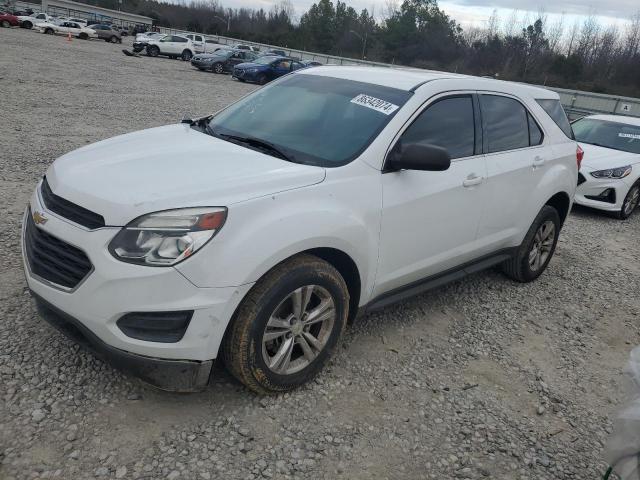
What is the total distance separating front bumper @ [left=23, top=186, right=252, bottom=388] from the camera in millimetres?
2498

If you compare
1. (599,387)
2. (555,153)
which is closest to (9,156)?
(555,153)

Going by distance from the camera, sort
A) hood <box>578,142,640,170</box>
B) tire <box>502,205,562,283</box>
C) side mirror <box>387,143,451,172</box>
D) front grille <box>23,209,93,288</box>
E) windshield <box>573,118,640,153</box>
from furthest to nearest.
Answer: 1. windshield <box>573,118,640,153</box>
2. hood <box>578,142,640,170</box>
3. tire <box>502,205,562,283</box>
4. side mirror <box>387,143,451,172</box>
5. front grille <box>23,209,93,288</box>

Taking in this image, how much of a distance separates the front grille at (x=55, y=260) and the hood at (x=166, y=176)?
23 centimetres

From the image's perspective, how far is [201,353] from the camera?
263cm

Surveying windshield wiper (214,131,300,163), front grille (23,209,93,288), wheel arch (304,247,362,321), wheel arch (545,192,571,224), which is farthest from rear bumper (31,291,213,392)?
wheel arch (545,192,571,224)

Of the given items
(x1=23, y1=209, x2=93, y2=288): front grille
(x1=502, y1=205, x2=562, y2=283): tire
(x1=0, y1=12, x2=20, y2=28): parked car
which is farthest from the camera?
(x1=0, y1=12, x2=20, y2=28): parked car

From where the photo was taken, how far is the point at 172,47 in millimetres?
37062

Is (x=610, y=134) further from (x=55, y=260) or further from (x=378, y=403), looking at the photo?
(x=55, y=260)

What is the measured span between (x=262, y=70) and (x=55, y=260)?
26.0m

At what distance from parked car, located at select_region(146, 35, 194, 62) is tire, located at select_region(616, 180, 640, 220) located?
3424 cm

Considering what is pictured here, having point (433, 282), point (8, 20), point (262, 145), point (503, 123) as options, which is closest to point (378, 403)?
point (433, 282)

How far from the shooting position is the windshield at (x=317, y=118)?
337 centimetres

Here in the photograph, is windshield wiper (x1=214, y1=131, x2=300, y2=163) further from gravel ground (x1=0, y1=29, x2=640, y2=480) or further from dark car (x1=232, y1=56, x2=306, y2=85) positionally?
dark car (x1=232, y1=56, x2=306, y2=85)

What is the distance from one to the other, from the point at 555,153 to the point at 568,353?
189cm
